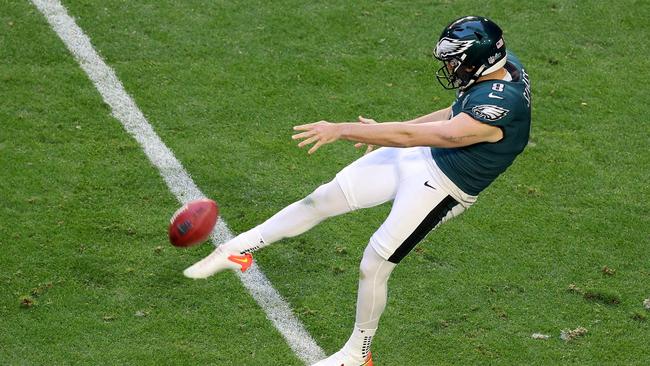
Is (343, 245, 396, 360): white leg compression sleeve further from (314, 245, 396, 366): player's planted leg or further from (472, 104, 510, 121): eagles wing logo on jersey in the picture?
(472, 104, 510, 121): eagles wing logo on jersey

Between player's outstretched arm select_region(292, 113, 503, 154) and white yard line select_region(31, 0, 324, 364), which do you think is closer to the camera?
player's outstretched arm select_region(292, 113, 503, 154)

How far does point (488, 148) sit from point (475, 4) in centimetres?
493

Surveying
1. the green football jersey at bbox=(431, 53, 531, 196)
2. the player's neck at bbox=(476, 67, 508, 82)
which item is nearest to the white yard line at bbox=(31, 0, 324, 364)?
the green football jersey at bbox=(431, 53, 531, 196)

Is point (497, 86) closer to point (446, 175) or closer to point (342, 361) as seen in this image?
point (446, 175)

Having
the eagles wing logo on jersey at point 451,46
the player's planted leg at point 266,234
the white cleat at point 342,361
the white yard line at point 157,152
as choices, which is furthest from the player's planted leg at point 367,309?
the eagles wing logo on jersey at point 451,46

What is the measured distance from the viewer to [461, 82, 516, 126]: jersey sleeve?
6766mm

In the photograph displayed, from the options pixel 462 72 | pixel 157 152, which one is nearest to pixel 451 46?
pixel 462 72

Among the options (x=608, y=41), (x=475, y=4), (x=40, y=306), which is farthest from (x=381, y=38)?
(x=40, y=306)

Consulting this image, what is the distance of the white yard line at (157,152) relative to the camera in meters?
7.67

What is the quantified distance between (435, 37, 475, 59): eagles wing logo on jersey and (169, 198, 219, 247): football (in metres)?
1.78

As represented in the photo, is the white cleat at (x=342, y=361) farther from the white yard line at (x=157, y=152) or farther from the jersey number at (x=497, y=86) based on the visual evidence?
the jersey number at (x=497, y=86)

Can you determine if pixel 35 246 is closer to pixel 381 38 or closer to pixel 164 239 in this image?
pixel 164 239

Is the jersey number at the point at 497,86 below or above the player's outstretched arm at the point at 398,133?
above

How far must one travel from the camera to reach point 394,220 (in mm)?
7012
